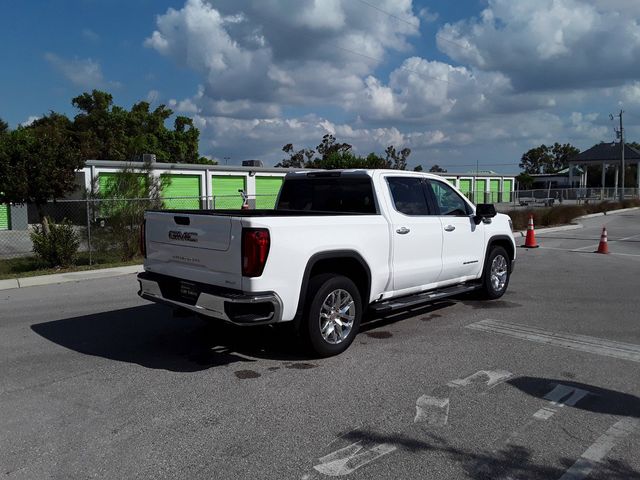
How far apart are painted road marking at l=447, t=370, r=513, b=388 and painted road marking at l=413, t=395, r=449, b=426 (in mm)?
410

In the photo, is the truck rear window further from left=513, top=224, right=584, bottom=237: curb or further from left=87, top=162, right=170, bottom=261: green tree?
left=513, top=224, right=584, bottom=237: curb

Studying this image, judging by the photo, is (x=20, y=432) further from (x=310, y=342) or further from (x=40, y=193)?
(x=40, y=193)

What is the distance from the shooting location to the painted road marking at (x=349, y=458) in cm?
345

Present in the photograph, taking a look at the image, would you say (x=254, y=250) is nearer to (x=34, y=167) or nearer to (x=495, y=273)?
(x=495, y=273)

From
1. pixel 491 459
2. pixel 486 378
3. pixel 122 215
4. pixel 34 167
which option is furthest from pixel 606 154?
pixel 491 459

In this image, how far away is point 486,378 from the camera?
5094 mm

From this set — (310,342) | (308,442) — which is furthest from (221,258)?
(308,442)

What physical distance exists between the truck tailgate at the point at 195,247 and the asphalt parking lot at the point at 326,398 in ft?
2.99

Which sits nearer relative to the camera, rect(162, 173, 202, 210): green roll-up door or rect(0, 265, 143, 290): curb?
rect(0, 265, 143, 290): curb

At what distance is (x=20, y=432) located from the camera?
157 inches

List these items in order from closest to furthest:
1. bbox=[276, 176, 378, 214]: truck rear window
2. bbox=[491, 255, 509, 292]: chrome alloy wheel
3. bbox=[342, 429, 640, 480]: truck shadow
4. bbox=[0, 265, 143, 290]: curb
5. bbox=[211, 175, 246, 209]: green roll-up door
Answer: bbox=[342, 429, 640, 480]: truck shadow < bbox=[276, 176, 378, 214]: truck rear window < bbox=[491, 255, 509, 292]: chrome alloy wheel < bbox=[0, 265, 143, 290]: curb < bbox=[211, 175, 246, 209]: green roll-up door

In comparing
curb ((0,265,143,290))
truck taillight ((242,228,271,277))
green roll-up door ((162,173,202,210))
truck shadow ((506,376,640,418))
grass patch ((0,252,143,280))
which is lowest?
truck shadow ((506,376,640,418))

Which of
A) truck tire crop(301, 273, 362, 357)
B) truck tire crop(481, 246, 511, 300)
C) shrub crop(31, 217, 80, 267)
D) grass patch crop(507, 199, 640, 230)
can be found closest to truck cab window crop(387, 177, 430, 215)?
truck tire crop(301, 273, 362, 357)

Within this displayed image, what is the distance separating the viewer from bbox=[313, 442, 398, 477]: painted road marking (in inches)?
136
